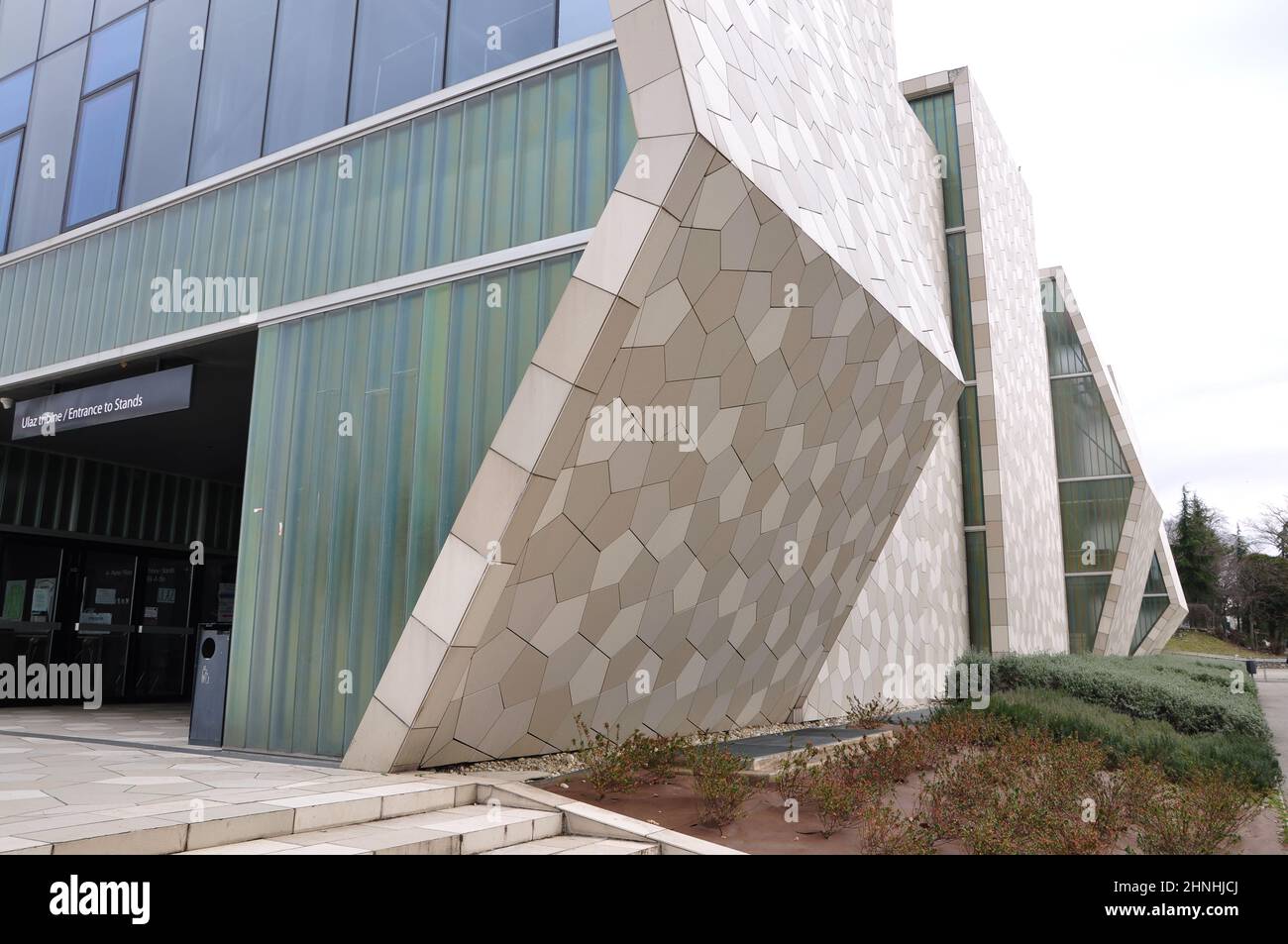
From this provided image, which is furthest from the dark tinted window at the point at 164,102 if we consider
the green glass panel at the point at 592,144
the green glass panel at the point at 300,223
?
the green glass panel at the point at 592,144

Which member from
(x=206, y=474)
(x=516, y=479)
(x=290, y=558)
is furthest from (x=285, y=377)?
(x=206, y=474)

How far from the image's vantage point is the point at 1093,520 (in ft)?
99.9

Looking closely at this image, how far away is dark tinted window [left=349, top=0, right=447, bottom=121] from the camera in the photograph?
10.1 metres

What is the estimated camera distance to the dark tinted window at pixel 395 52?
1005 centimetres

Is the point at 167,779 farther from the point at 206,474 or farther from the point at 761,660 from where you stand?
the point at 206,474

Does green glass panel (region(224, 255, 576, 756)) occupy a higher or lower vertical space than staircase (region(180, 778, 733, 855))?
higher

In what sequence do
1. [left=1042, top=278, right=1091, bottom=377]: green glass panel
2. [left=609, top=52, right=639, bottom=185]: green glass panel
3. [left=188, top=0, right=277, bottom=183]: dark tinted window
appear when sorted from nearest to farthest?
[left=609, top=52, right=639, bottom=185]: green glass panel → [left=188, top=0, right=277, bottom=183]: dark tinted window → [left=1042, top=278, right=1091, bottom=377]: green glass panel

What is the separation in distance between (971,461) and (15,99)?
2181 cm

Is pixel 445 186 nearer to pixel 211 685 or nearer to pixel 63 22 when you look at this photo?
pixel 211 685

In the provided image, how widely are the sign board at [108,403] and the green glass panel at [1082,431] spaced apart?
93.5 ft

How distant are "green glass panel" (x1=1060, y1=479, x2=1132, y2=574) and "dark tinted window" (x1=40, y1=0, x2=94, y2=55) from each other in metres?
29.2

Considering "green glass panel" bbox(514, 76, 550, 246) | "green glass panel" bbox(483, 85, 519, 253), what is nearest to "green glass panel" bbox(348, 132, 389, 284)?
"green glass panel" bbox(483, 85, 519, 253)

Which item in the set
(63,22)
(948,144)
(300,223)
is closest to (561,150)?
(300,223)

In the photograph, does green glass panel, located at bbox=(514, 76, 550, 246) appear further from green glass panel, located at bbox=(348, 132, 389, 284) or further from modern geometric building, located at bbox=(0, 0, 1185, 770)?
green glass panel, located at bbox=(348, 132, 389, 284)
